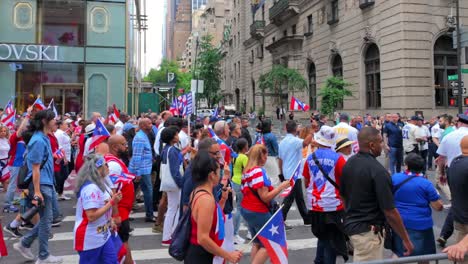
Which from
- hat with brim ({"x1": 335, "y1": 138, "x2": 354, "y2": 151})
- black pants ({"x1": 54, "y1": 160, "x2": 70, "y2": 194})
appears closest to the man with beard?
hat with brim ({"x1": 335, "y1": 138, "x2": 354, "y2": 151})

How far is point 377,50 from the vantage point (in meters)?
27.5

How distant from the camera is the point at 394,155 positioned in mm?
12789

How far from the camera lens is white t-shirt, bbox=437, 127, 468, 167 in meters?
7.33

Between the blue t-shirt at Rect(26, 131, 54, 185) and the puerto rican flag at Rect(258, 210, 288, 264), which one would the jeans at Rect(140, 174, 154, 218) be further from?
the puerto rican flag at Rect(258, 210, 288, 264)

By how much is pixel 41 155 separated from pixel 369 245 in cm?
450

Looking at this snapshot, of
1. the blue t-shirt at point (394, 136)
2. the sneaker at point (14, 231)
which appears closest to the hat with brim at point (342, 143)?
the sneaker at point (14, 231)

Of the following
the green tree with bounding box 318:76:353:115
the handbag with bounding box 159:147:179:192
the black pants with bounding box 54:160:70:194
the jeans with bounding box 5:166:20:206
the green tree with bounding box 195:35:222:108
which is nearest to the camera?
the handbag with bounding box 159:147:179:192

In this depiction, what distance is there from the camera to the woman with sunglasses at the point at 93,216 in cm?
405

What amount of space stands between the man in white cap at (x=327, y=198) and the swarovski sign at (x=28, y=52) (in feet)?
75.0

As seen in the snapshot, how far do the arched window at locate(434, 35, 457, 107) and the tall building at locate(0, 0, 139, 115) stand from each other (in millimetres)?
19021

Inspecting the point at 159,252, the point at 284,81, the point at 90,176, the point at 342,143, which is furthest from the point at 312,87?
the point at 90,176

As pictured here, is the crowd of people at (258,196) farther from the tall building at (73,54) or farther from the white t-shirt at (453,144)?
the tall building at (73,54)

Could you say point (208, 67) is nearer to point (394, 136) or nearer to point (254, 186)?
point (394, 136)

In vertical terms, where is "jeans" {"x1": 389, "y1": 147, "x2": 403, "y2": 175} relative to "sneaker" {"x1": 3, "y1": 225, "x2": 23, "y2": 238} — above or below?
above
